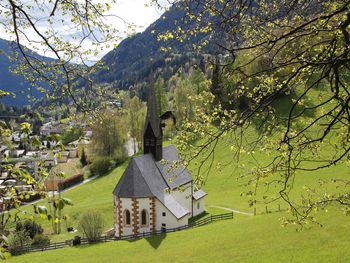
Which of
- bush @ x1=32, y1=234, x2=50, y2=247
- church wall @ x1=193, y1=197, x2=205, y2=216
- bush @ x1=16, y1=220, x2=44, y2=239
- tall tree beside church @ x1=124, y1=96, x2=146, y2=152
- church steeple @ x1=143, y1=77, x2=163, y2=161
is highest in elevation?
tall tree beside church @ x1=124, y1=96, x2=146, y2=152

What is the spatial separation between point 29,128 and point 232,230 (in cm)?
2509

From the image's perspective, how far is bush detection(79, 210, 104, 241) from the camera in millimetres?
33062

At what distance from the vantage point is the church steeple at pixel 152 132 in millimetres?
37153

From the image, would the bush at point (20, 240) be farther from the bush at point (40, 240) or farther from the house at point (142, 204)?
the house at point (142, 204)

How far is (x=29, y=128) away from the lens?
520cm

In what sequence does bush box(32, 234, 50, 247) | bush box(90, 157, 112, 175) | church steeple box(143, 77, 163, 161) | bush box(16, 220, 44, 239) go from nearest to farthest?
1. bush box(32, 234, 50, 247)
2. church steeple box(143, 77, 163, 161)
3. bush box(16, 220, 44, 239)
4. bush box(90, 157, 112, 175)

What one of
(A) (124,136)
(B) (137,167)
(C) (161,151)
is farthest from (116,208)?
(A) (124,136)

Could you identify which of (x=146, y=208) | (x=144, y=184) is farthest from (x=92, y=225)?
(x=144, y=184)

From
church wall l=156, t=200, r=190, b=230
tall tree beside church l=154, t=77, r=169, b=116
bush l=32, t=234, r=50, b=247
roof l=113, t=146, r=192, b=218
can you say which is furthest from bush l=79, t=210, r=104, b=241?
tall tree beside church l=154, t=77, r=169, b=116

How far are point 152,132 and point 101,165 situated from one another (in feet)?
114

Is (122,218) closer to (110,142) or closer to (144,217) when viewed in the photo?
(144,217)

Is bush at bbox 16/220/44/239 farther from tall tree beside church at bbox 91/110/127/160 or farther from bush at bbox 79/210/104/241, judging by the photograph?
tall tree beside church at bbox 91/110/127/160

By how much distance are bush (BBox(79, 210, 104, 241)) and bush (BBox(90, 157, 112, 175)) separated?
36.8 m

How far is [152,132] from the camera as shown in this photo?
37.7 m
